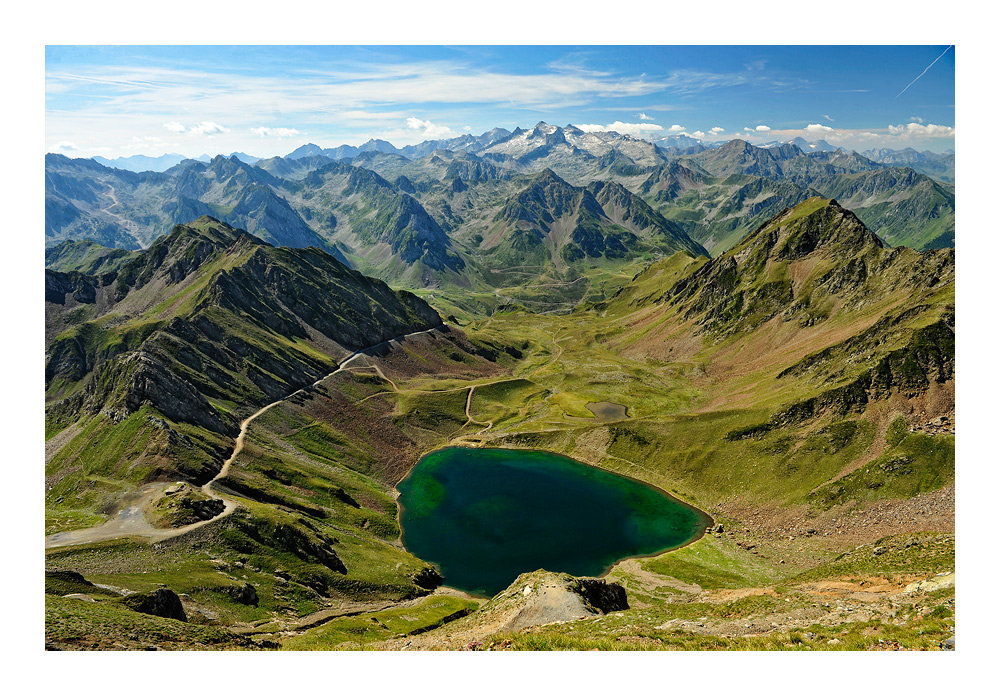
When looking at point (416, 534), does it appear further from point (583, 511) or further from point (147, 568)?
point (147, 568)

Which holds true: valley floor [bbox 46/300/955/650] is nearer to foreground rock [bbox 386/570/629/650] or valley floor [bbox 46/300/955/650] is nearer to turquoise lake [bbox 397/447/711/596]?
foreground rock [bbox 386/570/629/650]

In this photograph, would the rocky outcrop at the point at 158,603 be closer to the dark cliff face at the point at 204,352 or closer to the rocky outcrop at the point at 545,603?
the rocky outcrop at the point at 545,603

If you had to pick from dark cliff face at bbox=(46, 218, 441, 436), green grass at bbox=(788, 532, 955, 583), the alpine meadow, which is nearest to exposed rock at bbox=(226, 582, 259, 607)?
the alpine meadow

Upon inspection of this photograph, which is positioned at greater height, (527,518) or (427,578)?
(527,518)

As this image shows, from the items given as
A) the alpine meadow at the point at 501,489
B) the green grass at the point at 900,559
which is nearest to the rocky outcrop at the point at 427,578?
the alpine meadow at the point at 501,489

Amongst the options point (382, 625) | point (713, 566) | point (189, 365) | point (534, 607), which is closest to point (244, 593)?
point (382, 625)

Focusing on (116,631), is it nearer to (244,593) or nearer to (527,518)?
(244,593)

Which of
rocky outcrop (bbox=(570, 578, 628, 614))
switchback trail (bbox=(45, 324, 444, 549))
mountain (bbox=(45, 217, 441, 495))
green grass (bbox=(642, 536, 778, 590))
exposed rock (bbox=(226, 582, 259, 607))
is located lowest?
green grass (bbox=(642, 536, 778, 590))

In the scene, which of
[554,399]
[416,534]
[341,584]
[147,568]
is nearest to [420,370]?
[554,399]
